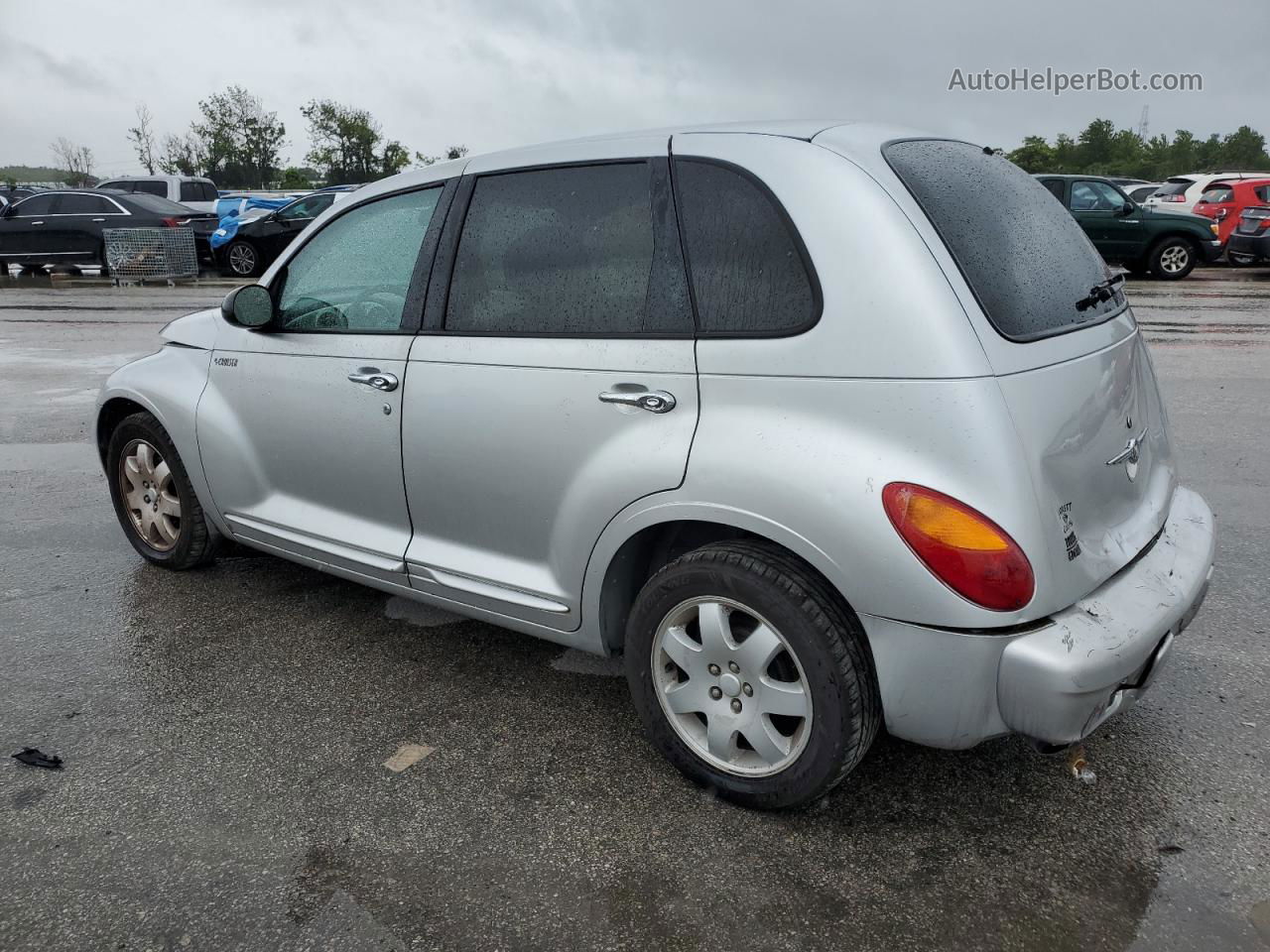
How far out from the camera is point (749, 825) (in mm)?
2689

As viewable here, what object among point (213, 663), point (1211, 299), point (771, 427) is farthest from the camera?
point (1211, 299)

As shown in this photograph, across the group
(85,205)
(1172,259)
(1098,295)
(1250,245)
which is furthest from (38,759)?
(85,205)

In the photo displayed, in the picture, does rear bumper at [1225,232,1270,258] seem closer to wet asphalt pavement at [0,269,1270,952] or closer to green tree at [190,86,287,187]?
wet asphalt pavement at [0,269,1270,952]

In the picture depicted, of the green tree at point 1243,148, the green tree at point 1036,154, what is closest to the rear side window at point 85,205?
the green tree at point 1036,154

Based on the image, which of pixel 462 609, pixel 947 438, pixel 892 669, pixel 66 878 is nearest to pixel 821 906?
pixel 892 669

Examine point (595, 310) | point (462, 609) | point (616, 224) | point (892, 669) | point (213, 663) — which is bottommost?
point (213, 663)

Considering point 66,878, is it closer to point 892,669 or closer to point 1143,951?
point 892,669

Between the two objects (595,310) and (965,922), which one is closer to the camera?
(965,922)

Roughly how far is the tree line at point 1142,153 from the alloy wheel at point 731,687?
79.9m

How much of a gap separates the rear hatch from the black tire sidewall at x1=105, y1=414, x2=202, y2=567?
3122mm

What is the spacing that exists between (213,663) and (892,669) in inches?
97.1

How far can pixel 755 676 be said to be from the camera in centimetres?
260

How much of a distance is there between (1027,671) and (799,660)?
52 centimetres

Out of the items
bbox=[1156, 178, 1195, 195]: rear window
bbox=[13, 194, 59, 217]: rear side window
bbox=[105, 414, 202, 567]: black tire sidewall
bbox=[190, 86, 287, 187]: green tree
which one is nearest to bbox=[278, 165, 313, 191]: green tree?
bbox=[190, 86, 287, 187]: green tree
